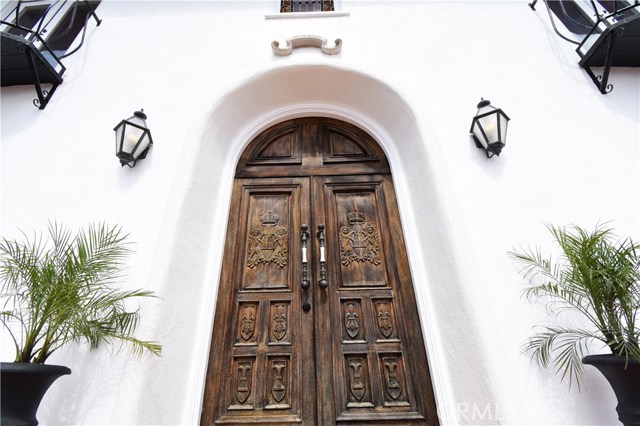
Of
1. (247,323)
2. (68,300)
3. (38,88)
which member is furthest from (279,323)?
(38,88)

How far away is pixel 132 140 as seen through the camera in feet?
7.45

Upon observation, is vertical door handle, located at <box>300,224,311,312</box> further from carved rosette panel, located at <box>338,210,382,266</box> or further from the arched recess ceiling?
the arched recess ceiling

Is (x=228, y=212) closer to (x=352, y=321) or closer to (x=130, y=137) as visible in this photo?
(x=130, y=137)

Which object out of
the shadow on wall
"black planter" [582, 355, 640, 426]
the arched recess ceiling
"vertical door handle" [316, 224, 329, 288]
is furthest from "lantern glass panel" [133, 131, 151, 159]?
→ "black planter" [582, 355, 640, 426]

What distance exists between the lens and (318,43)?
2928 mm

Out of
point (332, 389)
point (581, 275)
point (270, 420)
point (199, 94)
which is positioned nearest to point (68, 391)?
point (270, 420)

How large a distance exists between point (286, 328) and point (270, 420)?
0.54 meters

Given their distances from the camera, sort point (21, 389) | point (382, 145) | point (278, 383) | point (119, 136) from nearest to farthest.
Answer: point (21, 389) → point (278, 383) → point (119, 136) → point (382, 145)

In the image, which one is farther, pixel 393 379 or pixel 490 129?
pixel 490 129

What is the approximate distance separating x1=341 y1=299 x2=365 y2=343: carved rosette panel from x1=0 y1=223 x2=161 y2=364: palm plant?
1175 millimetres

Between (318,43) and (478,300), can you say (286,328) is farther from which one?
(318,43)

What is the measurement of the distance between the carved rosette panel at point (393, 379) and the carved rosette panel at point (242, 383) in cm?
87

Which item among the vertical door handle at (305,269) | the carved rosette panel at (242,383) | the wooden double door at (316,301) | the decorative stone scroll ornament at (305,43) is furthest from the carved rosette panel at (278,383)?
the decorative stone scroll ornament at (305,43)

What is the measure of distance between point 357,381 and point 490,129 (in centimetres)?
203
